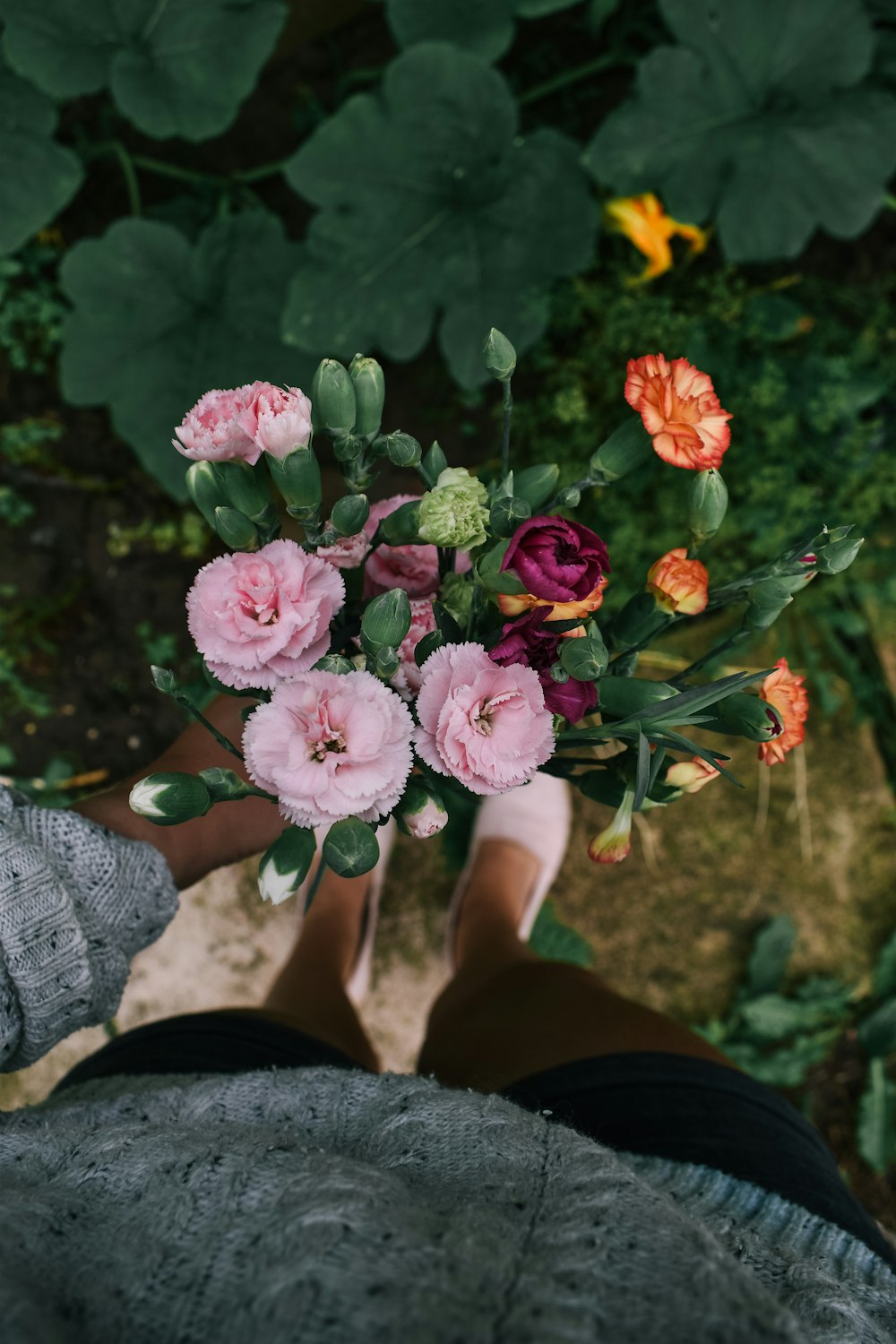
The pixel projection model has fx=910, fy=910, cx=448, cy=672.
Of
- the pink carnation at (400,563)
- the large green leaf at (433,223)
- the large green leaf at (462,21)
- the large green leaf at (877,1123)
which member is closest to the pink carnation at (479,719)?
the pink carnation at (400,563)

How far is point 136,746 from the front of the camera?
4.37ft

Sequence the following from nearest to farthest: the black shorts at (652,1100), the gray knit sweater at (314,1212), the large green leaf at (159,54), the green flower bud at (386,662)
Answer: the gray knit sweater at (314,1212), the green flower bud at (386,662), the black shorts at (652,1100), the large green leaf at (159,54)

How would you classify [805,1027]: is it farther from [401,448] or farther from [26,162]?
[26,162]

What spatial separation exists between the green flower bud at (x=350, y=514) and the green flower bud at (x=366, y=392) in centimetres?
5

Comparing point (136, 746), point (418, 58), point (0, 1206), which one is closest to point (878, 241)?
point (418, 58)

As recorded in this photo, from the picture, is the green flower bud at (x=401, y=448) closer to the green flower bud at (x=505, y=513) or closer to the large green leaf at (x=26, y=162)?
the green flower bud at (x=505, y=513)

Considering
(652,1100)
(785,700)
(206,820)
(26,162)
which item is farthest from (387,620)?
(26,162)

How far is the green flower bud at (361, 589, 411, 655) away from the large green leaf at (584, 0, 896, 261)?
2.75ft

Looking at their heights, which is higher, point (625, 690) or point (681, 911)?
point (625, 690)

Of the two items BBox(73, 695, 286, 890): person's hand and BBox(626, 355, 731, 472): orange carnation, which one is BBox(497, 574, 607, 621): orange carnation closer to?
BBox(626, 355, 731, 472): orange carnation

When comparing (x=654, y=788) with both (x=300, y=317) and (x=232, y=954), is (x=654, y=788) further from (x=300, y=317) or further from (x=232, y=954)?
(x=232, y=954)

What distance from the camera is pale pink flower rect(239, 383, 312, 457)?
492 mm

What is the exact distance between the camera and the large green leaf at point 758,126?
106cm

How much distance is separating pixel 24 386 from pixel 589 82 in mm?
942
